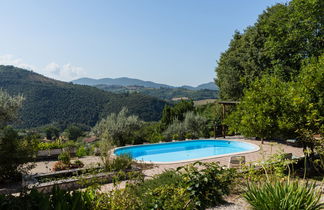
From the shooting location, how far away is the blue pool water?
A: 14.7 m

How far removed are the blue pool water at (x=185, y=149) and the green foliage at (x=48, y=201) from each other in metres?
10.1

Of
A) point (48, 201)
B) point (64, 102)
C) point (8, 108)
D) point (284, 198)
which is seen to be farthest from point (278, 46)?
point (64, 102)

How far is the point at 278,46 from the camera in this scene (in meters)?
15.9

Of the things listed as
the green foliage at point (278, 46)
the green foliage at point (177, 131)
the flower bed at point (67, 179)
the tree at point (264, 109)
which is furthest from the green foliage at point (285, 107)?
the green foliage at point (177, 131)

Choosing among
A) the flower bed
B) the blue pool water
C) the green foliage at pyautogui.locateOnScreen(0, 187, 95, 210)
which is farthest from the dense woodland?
the blue pool water

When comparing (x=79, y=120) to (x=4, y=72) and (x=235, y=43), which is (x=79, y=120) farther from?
(x=235, y=43)

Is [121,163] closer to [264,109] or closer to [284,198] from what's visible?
[264,109]

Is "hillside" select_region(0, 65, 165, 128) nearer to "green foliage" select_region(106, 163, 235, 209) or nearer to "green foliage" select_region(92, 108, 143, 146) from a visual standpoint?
"green foliage" select_region(92, 108, 143, 146)

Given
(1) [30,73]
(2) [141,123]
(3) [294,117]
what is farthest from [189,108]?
(1) [30,73]

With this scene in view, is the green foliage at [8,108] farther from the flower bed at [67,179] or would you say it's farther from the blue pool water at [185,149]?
the blue pool water at [185,149]

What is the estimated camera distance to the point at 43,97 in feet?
228

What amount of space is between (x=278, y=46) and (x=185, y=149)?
28.8 ft

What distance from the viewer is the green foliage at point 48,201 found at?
3.37m

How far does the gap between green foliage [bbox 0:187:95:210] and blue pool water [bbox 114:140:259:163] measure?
1010 centimetres
